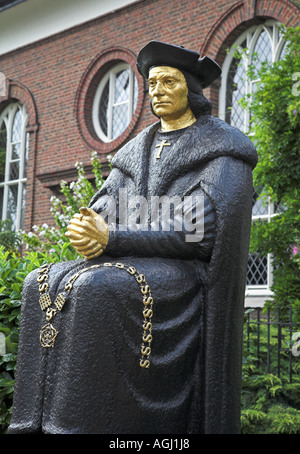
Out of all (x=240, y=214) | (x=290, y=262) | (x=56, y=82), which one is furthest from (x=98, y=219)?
(x=56, y=82)

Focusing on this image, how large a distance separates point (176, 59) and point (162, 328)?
4.59ft

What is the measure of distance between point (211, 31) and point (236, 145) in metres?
9.19

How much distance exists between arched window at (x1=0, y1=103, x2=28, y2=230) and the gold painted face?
13.5m

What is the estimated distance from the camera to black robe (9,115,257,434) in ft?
9.61

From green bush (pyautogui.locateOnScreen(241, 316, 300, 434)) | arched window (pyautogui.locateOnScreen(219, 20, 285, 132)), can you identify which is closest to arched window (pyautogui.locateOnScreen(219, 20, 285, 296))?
arched window (pyautogui.locateOnScreen(219, 20, 285, 132))

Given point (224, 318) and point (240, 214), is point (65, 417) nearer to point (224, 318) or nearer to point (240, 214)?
point (224, 318)

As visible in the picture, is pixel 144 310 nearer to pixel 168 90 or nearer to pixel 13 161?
pixel 168 90

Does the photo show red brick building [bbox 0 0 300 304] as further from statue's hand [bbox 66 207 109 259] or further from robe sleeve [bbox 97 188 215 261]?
statue's hand [bbox 66 207 109 259]

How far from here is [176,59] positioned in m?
3.56

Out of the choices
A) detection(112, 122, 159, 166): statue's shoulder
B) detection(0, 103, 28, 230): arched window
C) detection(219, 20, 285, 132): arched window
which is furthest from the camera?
detection(0, 103, 28, 230): arched window

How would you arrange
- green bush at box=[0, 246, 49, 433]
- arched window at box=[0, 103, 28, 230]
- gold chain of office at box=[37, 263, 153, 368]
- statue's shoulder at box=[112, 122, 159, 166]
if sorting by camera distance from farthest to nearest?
1. arched window at box=[0, 103, 28, 230]
2. green bush at box=[0, 246, 49, 433]
3. statue's shoulder at box=[112, 122, 159, 166]
4. gold chain of office at box=[37, 263, 153, 368]

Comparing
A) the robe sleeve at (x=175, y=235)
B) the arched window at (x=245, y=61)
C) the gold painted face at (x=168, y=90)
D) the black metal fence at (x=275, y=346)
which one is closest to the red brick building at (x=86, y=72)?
the arched window at (x=245, y=61)

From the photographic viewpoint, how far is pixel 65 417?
2906 mm

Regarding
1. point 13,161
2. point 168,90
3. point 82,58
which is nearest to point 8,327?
point 168,90
